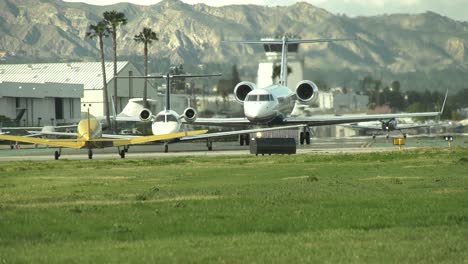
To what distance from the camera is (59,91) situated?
128000 millimetres

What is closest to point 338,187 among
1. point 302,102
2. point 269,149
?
point 269,149

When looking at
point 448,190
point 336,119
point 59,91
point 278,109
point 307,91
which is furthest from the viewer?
point 59,91

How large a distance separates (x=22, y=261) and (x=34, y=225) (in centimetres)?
474

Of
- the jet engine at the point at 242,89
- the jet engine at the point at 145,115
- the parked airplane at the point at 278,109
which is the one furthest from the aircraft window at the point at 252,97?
the jet engine at the point at 145,115

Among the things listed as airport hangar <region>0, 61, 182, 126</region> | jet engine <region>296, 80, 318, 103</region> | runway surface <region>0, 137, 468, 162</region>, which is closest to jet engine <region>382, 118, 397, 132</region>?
runway surface <region>0, 137, 468, 162</region>

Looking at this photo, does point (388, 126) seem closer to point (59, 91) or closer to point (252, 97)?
point (252, 97)

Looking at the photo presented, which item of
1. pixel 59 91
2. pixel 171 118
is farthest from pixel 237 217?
pixel 59 91

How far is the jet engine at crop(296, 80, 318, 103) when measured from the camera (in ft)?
254

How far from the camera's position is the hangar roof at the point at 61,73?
147m

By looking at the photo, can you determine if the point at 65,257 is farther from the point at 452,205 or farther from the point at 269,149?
the point at 269,149

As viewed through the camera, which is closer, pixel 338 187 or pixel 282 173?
pixel 338 187

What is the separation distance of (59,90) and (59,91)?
0.18 meters

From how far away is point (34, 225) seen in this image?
782 inches

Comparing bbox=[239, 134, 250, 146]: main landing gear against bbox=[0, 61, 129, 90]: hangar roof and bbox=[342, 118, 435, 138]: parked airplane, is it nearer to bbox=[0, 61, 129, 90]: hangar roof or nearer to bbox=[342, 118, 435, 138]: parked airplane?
bbox=[342, 118, 435, 138]: parked airplane
